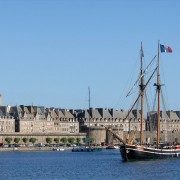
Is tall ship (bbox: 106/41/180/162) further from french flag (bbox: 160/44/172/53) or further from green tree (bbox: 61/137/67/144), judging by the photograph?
green tree (bbox: 61/137/67/144)

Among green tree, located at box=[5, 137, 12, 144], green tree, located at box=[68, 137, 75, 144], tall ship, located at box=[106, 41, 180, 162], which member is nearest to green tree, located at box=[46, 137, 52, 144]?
green tree, located at box=[68, 137, 75, 144]

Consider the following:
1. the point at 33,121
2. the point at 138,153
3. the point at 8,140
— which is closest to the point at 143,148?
the point at 138,153

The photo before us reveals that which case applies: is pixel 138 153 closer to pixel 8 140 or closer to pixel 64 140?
pixel 8 140

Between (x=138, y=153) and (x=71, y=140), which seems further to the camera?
(x=71, y=140)

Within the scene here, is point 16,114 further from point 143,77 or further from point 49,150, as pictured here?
point 143,77

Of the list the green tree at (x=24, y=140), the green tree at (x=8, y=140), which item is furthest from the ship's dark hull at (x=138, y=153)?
the green tree at (x=24, y=140)

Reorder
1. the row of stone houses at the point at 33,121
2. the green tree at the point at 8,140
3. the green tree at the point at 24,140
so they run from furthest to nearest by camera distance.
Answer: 1. the row of stone houses at the point at 33,121
2. the green tree at the point at 24,140
3. the green tree at the point at 8,140

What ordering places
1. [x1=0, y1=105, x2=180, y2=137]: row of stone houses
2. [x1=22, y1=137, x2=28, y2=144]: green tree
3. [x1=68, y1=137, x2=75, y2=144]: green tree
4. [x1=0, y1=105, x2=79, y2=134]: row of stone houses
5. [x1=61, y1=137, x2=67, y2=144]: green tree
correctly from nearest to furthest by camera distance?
[x1=22, y1=137, x2=28, y2=144]: green tree, [x1=0, y1=105, x2=79, y2=134]: row of stone houses, [x1=0, y1=105, x2=180, y2=137]: row of stone houses, [x1=61, y1=137, x2=67, y2=144]: green tree, [x1=68, y1=137, x2=75, y2=144]: green tree

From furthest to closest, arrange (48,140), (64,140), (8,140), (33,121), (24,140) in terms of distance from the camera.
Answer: (33,121) < (64,140) < (48,140) < (24,140) < (8,140)

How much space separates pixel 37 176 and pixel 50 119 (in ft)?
423

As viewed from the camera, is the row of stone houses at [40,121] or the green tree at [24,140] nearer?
the green tree at [24,140]

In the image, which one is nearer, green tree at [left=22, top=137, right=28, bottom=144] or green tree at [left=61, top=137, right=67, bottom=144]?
green tree at [left=22, top=137, right=28, bottom=144]

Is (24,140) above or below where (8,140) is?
above

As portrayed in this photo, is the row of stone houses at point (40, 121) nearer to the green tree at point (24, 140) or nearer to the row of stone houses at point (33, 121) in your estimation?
the row of stone houses at point (33, 121)
